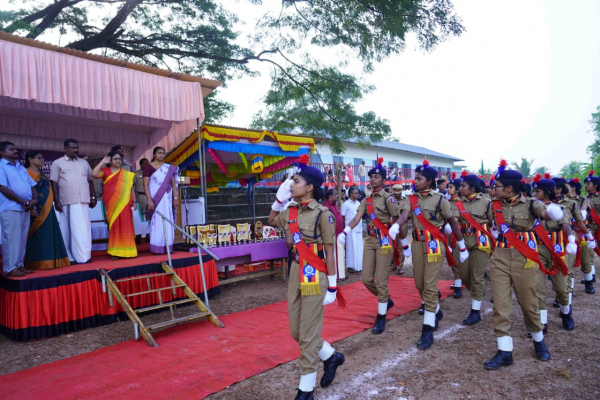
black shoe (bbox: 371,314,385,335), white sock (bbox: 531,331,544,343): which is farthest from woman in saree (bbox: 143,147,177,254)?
white sock (bbox: 531,331,544,343)

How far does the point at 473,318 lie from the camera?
17.2 ft

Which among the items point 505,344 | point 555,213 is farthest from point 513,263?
point 505,344

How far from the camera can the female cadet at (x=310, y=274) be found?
10.2 ft

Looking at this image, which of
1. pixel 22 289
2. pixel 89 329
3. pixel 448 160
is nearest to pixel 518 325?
pixel 89 329

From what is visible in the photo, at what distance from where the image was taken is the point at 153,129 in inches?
370

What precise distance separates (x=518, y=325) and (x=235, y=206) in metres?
9.34

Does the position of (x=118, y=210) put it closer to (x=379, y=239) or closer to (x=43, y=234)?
(x=43, y=234)

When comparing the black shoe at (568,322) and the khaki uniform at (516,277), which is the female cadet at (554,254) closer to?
the black shoe at (568,322)

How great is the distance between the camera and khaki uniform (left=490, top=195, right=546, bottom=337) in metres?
3.81

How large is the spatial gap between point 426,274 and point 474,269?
1546 millimetres

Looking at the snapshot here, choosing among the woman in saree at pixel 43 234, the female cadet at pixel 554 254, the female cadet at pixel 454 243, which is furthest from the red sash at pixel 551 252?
the woman in saree at pixel 43 234

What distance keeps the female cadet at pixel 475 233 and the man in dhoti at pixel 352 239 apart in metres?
3.52

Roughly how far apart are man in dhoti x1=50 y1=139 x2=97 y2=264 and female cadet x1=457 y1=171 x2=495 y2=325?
5.96 metres

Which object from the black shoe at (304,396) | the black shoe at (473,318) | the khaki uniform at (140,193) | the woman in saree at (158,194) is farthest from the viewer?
the khaki uniform at (140,193)
